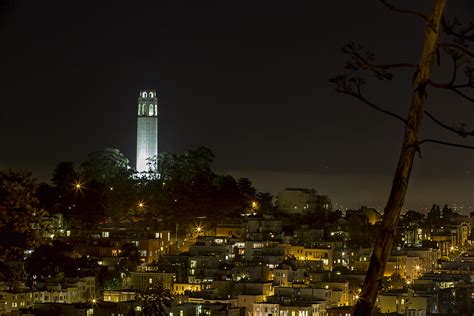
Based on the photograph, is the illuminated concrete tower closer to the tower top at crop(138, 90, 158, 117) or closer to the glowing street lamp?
the tower top at crop(138, 90, 158, 117)

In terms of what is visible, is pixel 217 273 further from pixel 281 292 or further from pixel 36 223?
pixel 36 223

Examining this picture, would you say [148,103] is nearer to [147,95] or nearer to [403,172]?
[147,95]

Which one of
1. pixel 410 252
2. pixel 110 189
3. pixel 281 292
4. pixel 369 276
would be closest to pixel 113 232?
pixel 110 189

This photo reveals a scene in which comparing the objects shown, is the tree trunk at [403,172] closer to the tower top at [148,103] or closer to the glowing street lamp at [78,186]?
the glowing street lamp at [78,186]

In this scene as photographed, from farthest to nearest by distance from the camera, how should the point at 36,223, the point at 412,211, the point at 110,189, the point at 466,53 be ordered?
the point at 412,211, the point at 110,189, the point at 36,223, the point at 466,53

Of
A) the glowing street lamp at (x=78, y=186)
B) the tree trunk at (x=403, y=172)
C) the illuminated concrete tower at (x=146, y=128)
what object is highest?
the illuminated concrete tower at (x=146, y=128)

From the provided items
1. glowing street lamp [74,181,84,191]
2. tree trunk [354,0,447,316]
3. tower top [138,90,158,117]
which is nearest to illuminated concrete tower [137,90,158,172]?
tower top [138,90,158,117]

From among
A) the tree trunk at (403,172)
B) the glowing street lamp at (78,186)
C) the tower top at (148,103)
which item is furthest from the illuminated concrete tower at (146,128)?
the tree trunk at (403,172)

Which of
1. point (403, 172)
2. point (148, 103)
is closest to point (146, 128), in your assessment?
point (148, 103)
